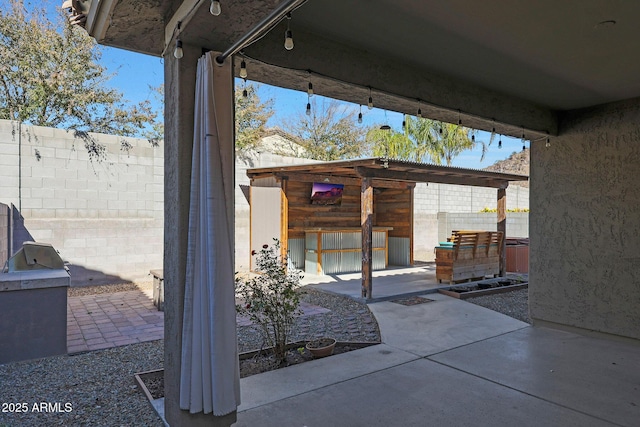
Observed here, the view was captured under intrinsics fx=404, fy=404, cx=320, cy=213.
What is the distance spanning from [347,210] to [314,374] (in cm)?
711

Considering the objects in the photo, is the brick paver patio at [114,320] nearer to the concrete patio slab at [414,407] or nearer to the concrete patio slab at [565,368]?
the concrete patio slab at [414,407]

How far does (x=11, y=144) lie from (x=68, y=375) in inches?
190

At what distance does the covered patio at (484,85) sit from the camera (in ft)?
7.63

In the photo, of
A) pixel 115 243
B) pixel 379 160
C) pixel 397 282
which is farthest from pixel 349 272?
pixel 115 243

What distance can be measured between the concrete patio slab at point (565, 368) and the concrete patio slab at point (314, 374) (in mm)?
519

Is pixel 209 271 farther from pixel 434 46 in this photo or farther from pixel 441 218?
pixel 441 218

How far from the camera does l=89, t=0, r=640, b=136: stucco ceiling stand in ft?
7.86

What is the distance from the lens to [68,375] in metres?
3.44

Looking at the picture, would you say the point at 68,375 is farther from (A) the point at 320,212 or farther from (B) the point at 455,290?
(A) the point at 320,212

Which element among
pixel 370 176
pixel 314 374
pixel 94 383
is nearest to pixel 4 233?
pixel 94 383

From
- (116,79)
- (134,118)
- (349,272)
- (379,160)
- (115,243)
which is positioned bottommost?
(349,272)

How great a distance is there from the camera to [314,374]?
3.40 metres

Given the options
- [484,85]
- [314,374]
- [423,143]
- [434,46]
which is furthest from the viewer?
[423,143]

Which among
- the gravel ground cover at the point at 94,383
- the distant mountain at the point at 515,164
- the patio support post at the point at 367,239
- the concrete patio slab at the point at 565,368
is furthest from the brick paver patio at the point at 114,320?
the distant mountain at the point at 515,164
